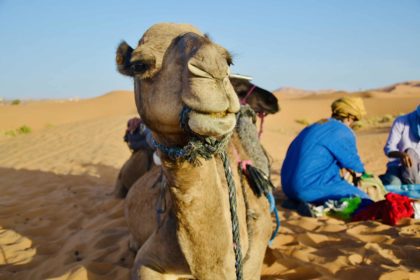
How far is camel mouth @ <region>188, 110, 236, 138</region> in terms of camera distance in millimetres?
1573

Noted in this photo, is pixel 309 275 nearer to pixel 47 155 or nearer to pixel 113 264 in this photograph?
pixel 113 264

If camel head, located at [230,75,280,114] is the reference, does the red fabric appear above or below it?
below

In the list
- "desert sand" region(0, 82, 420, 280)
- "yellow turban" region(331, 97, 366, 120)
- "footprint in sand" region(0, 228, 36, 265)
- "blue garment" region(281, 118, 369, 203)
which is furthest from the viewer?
"yellow turban" region(331, 97, 366, 120)

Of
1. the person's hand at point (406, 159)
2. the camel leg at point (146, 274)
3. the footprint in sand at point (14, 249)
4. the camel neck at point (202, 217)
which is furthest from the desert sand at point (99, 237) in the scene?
the person's hand at point (406, 159)

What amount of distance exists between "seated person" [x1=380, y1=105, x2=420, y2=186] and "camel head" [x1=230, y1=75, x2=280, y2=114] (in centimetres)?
271

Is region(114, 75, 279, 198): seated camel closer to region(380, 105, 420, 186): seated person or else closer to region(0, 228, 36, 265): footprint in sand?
region(0, 228, 36, 265): footprint in sand

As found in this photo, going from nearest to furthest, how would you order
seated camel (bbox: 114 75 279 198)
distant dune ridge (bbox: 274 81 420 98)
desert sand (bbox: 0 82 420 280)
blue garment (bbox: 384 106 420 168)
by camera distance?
desert sand (bbox: 0 82 420 280)
seated camel (bbox: 114 75 279 198)
blue garment (bbox: 384 106 420 168)
distant dune ridge (bbox: 274 81 420 98)

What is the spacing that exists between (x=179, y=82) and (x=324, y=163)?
12.8 ft

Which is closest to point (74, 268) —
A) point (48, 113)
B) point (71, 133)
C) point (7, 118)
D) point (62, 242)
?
point (62, 242)

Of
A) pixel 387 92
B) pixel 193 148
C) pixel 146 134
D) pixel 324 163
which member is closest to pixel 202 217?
pixel 193 148

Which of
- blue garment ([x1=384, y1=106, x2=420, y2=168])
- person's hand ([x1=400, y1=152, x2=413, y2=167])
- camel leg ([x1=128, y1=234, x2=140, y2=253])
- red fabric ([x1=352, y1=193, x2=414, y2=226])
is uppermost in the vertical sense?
blue garment ([x1=384, y1=106, x2=420, y2=168])

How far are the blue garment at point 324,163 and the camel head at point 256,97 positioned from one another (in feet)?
4.72

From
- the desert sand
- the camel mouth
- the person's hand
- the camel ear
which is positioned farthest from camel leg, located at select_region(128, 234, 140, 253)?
the person's hand

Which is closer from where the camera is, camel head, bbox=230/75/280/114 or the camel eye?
the camel eye
